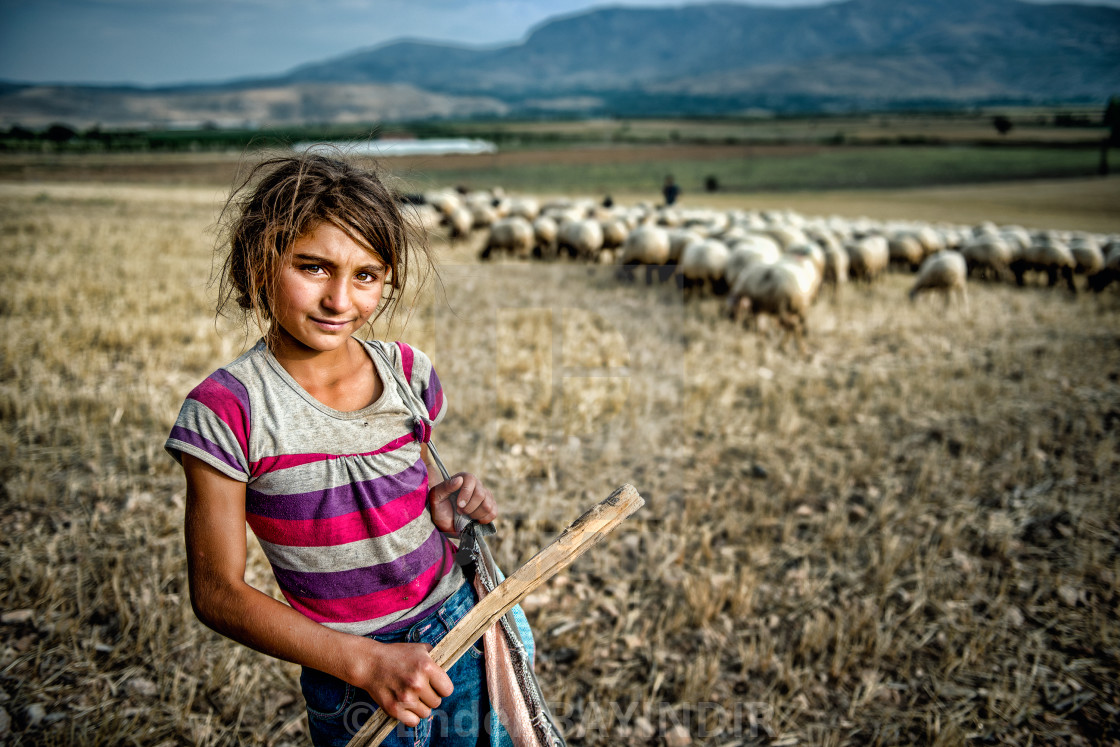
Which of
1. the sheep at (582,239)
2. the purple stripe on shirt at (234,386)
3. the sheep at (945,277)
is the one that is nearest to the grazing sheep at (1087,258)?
the sheep at (945,277)

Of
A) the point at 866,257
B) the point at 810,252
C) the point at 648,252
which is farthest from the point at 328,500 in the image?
the point at 866,257

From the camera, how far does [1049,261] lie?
1271 centimetres

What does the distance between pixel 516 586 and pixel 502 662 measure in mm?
321

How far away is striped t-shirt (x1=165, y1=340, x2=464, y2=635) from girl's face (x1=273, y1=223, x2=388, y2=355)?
0.30 ft

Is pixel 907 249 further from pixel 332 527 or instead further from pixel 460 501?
pixel 332 527

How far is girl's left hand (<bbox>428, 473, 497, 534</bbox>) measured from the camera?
60.1 inches

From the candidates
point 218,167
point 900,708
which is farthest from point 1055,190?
point 218,167

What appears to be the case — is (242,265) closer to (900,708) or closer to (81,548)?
(81,548)

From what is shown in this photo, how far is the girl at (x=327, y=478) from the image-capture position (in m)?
1.20

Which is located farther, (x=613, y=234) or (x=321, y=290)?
(x=613, y=234)

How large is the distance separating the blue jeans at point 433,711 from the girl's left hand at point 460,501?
22 cm

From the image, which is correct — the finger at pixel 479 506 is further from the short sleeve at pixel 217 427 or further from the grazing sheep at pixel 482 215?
the grazing sheep at pixel 482 215

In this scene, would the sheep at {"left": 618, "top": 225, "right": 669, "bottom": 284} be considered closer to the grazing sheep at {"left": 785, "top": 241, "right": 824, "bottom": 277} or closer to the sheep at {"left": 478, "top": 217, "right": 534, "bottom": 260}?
the grazing sheep at {"left": 785, "top": 241, "right": 824, "bottom": 277}

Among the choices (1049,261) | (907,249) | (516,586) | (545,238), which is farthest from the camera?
(545,238)
